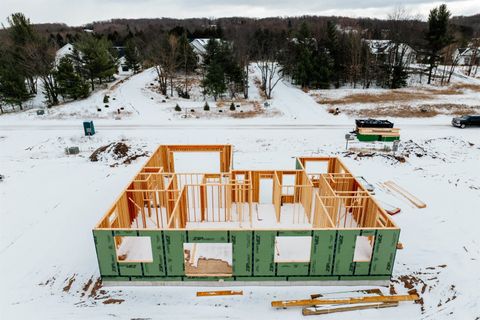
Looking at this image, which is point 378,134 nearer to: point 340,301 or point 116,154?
point 340,301

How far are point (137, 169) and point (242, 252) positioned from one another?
39.8ft

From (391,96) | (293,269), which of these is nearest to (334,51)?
(391,96)

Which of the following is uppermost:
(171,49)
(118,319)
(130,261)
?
(171,49)

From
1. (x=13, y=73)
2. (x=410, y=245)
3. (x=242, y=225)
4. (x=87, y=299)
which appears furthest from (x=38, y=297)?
(x=13, y=73)

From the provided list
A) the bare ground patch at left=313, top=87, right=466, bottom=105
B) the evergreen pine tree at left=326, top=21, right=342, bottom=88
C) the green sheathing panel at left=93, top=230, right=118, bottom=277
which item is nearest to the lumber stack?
the bare ground patch at left=313, top=87, right=466, bottom=105

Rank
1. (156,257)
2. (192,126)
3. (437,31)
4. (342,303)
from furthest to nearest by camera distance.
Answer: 1. (437,31)
2. (192,126)
3. (156,257)
4. (342,303)

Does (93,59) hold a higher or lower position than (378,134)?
higher

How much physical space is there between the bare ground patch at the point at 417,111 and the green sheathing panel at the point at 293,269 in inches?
1004

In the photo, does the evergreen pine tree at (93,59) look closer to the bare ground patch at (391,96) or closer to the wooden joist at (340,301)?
the bare ground patch at (391,96)

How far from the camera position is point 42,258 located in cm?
1225

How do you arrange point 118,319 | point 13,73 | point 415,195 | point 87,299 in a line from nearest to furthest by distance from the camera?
point 118,319
point 87,299
point 415,195
point 13,73

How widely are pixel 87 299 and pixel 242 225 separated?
6270 millimetres

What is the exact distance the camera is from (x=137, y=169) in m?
20.5

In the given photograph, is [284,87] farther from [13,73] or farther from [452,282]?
[452,282]
